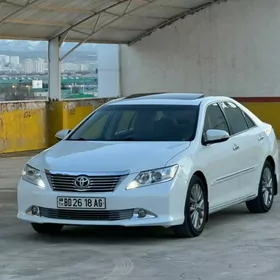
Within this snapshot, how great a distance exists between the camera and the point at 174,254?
7.73m

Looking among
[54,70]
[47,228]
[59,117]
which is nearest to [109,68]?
[54,70]

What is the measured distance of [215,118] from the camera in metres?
9.73

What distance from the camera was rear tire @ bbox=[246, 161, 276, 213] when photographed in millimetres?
10367

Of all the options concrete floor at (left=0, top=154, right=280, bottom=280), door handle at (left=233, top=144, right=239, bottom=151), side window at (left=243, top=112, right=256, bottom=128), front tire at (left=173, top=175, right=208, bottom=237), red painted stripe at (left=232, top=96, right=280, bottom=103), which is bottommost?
concrete floor at (left=0, top=154, right=280, bottom=280)

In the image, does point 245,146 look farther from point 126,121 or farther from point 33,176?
point 33,176

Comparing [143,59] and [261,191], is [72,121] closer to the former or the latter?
[143,59]

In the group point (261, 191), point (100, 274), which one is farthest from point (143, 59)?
point (100, 274)

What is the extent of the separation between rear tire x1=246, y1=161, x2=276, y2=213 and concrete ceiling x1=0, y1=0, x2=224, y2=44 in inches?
404

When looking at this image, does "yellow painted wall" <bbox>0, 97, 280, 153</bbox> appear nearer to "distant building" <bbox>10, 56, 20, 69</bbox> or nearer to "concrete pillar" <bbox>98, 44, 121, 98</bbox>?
"distant building" <bbox>10, 56, 20, 69</bbox>

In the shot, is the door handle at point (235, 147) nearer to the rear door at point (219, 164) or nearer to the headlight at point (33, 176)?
the rear door at point (219, 164)

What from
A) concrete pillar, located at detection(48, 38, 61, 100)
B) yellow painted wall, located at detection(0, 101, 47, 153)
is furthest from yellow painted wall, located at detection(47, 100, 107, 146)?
concrete pillar, located at detection(48, 38, 61, 100)

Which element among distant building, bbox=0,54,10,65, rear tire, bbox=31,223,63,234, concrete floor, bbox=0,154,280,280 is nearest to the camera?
concrete floor, bbox=0,154,280,280

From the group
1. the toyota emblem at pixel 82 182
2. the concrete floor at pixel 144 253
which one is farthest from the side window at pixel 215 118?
the toyota emblem at pixel 82 182

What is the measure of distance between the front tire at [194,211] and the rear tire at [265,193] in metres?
1.74
